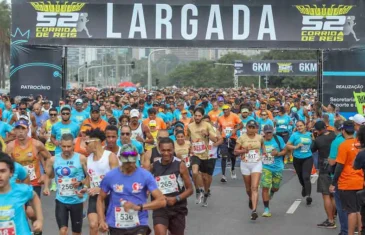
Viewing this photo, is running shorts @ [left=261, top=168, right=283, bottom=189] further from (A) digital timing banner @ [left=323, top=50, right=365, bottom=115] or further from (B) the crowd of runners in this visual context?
(A) digital timing banner @ [left=323, top=50, right=365, bottom=115]

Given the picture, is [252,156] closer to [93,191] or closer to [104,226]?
[93,191]

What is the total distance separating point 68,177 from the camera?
888 centimetres

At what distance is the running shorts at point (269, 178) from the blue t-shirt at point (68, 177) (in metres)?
4.47

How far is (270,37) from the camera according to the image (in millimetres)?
19031

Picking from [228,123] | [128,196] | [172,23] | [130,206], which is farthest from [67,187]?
[172,23]

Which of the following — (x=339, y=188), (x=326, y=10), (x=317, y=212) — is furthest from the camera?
(x=326, y=10)

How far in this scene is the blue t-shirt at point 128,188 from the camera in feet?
23.3

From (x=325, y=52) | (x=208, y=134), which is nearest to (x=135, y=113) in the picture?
(x=208, y=134)

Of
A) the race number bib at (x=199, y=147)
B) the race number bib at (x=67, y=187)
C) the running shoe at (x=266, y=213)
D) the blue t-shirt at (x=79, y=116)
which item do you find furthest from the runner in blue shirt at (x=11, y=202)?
the blue t-shirt at (x=79, y=116)

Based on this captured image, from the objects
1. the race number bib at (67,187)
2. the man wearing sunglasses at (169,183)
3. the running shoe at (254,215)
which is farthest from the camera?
the running shoe at (254,215)

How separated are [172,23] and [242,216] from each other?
315 inches

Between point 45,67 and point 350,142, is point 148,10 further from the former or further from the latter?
point 350,142

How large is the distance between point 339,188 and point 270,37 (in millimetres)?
9868

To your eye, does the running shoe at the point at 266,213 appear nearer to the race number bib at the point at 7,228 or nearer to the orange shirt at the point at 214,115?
the orange shirt at the point at 214,115
